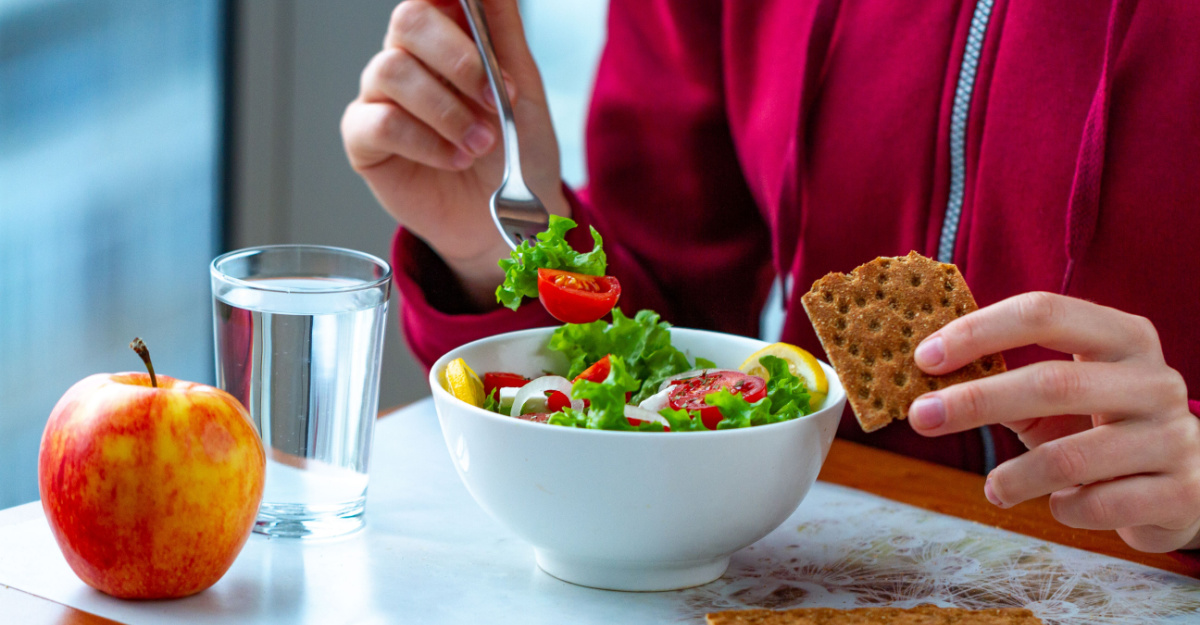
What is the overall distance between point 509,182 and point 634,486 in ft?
1.73

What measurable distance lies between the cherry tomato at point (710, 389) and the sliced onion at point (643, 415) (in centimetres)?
3

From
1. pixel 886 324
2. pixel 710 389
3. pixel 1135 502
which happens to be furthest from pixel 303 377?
pixel 1135 502

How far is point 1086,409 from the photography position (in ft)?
2.68

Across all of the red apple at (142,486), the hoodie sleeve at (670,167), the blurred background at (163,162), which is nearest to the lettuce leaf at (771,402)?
the red apple at (142,486)

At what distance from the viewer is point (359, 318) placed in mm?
923

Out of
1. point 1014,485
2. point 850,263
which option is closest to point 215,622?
point 1014,485

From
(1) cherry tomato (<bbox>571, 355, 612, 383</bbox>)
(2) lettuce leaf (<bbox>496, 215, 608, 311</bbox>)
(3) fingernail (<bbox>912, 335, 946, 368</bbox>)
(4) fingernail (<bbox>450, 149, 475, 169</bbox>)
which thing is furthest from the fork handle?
(3) fingernail (<bbox>912, 335, 946, 368</bbox>)

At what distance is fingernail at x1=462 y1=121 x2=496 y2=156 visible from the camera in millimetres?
1216

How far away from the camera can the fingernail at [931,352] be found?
779 millimetres

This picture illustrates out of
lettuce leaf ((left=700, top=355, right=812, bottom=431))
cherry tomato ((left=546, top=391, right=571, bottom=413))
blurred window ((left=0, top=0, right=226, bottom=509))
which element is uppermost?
lettuce leaf ((left=700, top=355, right=812, bottom=431))

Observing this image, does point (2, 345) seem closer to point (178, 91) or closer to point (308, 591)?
point (178, 91)

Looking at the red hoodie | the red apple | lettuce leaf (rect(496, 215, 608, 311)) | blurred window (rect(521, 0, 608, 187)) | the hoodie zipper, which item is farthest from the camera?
blurred window (rect(521, 0, 608, 187))

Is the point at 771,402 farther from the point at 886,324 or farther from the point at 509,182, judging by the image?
the point at 509,182

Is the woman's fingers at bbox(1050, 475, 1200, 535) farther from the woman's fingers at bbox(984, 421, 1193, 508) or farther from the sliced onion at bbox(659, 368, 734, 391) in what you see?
the sliced onion at bbox(659, 368, 734, 391)
